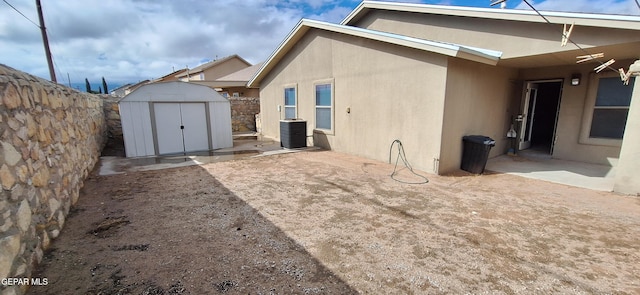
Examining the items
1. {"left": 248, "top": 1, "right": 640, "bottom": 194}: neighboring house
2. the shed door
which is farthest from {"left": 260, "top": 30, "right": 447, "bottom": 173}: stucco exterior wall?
the shed door

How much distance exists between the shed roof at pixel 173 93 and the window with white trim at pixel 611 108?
1051 cm

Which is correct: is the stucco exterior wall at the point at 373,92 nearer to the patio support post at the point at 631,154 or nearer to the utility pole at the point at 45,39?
the patio support post at the point at 631,154

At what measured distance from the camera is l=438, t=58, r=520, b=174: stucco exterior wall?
5.77 m

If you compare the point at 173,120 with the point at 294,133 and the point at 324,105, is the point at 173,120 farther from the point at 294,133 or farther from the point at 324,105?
the point at 324,105

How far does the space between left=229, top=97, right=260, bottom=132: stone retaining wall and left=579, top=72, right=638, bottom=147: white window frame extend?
45.6 ft

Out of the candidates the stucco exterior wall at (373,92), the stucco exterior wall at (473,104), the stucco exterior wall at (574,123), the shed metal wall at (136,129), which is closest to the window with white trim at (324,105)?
the stucco exterior wall at (373,92)

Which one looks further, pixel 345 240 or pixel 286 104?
pixel 286 104

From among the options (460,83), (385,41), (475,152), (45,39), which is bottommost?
(475,152)

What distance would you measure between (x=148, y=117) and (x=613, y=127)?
1222cm

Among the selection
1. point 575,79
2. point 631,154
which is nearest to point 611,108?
point 575,79

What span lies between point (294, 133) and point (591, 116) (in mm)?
7982

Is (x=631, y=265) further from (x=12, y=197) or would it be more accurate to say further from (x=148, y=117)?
(x=148, y=117)

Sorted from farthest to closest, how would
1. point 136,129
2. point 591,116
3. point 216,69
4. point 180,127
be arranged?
point 216,69
point 180,127
point 136,129
point 591,116

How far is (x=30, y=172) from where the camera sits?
277 centimetres
